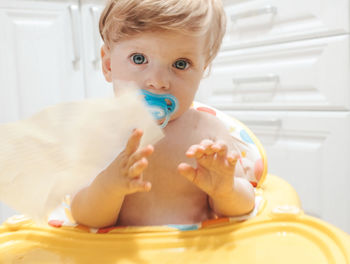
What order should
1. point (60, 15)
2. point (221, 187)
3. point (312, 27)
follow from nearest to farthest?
point (221, 187), point (312, 27), point (60, 15)

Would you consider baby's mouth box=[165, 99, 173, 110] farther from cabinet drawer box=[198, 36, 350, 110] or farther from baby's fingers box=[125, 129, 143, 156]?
cabinet drawer box=[198, 36, 350, 110]

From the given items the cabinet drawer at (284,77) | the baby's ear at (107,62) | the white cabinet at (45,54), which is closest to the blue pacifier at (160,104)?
the baby's ear at (107,62)

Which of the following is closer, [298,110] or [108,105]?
[108,105]

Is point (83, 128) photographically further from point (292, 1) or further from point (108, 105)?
Answer: point (292, 1)

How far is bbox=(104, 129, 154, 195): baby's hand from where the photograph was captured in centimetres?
36

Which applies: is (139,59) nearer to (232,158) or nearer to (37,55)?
(232,158)

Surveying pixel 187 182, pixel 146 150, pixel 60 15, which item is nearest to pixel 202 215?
pixel 187 182

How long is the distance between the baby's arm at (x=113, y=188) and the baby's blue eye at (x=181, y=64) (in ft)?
0.48

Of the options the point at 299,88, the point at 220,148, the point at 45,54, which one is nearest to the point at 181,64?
the point at 220,148

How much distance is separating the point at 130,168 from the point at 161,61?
5.9 inches

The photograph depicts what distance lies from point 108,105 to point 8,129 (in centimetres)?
10

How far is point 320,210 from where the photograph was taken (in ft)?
3.23

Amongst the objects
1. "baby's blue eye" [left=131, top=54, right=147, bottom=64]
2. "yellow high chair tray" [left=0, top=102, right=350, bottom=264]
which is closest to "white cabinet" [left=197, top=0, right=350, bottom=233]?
"yellow high chair tray" [left=0, top=102, right=350, bottom=264]

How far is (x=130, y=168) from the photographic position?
0.38 metres
